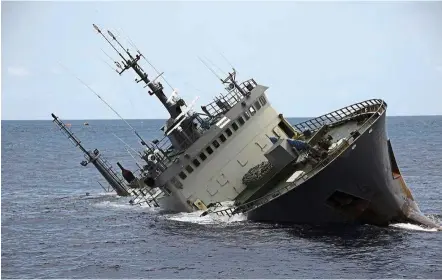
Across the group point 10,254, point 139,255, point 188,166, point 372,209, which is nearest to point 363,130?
point 372,209

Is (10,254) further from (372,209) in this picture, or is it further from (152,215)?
(372,209)

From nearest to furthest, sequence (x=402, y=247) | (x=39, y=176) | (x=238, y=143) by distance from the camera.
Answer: (x=402, y=247)
(x=238, y=143)
(x=39, y=176)

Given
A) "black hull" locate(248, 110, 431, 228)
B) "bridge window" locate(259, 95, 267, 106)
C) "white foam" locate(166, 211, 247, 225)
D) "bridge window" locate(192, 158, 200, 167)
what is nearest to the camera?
"black hull" locate(248, 110, 431, 228)

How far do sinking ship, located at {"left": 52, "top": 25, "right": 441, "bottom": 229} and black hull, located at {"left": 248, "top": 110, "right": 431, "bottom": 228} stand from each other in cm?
6

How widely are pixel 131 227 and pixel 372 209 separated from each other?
1682cm

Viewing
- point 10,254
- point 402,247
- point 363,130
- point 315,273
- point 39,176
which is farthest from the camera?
point 39,176

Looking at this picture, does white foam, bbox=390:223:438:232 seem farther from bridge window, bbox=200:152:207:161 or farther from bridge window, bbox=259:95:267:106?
bridge window, bbox=200:152:207:161

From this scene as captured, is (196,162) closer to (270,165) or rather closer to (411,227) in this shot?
(270,165)

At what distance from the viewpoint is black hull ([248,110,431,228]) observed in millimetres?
39312

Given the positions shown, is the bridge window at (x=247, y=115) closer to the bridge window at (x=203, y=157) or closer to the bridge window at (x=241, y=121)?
the bridge window at (x=241, y=121)

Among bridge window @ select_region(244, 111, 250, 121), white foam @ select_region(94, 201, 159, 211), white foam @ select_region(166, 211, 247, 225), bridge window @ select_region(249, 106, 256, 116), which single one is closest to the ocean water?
white foam @ select_region(166, 211, 247, 225)

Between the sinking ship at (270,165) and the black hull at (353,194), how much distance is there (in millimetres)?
58

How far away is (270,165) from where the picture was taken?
4469 centimetres

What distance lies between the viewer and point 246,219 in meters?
43.6
